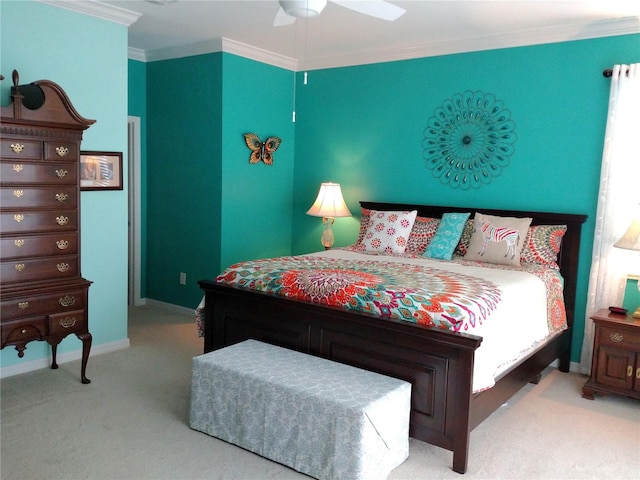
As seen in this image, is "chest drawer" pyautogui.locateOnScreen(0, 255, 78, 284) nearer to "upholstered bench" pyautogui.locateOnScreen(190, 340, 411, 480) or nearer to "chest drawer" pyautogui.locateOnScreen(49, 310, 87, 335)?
"chest drawer" pyautogui.locateOnScreen(49, 310, 87, 335)

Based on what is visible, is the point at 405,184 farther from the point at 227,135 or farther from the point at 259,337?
the point at 259,337

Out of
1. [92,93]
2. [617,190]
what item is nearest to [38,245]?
[92,93]

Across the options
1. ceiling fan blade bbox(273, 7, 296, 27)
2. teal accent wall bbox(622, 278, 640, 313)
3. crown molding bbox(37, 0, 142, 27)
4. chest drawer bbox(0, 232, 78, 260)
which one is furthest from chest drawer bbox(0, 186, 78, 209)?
teal accent wall bbox(622, 278, 640, 313)

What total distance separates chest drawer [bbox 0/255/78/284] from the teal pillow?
252cm

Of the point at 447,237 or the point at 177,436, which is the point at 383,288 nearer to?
the point at 177,436

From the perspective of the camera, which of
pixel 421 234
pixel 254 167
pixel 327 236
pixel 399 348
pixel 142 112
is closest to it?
pixel 399 348

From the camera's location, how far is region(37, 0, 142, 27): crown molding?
3.78 m

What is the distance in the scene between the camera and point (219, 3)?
3877mm

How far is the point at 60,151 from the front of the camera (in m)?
3.47

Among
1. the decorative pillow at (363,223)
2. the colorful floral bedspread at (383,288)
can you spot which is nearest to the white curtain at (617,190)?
the colorful floral bedspread at (383,288)

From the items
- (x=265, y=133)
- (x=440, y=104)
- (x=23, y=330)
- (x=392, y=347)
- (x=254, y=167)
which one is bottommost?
(x=23, y=330)

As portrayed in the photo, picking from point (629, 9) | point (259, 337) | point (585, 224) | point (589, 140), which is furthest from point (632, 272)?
point (259, 337)

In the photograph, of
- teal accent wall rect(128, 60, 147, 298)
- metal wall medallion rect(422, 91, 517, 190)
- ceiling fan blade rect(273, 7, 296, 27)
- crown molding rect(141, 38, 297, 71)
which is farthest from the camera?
teal accent wall rect(128, 60, 147, 298)

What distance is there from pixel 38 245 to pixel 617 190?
3.81 m
